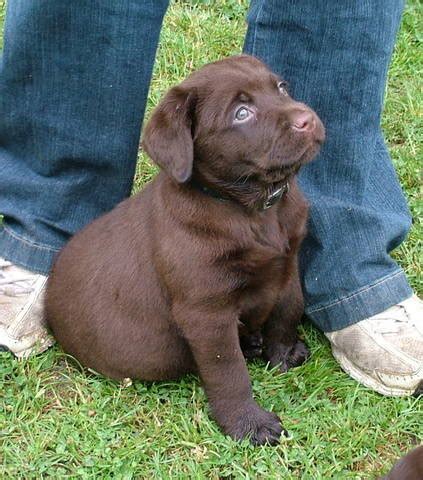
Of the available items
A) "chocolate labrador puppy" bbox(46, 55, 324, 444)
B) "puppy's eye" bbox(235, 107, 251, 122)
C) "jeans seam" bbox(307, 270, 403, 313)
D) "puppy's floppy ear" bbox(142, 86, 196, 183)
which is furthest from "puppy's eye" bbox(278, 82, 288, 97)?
"jeans seam" bbox(307, 270, 403, 313)

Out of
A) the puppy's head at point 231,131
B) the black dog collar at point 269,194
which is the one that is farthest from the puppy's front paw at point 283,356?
the puppy's head at point 231,131

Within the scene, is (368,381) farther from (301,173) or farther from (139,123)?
(139,123)

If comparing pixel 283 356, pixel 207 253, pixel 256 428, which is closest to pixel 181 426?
pixel 256 428

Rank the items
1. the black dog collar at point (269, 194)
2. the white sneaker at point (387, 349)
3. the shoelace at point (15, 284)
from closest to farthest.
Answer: the black dog collar at point (269, 194), the white sneaker at point (387, 349), the shoelace at point (15, 284)

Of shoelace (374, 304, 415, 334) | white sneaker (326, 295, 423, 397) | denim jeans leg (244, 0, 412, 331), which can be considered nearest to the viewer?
denim jeans leg (244, 0, 412, 331)

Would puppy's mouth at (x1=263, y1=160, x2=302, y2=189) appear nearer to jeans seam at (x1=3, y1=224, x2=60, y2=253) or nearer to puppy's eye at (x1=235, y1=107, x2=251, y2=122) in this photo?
puppy's eye at (x1=235, y1=107, x2=251, y2=122)

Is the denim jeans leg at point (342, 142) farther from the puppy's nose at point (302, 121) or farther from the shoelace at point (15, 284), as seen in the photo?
the shoelace at point (15, 284)

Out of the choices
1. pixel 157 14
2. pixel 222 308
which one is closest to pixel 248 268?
pixel 222 308
